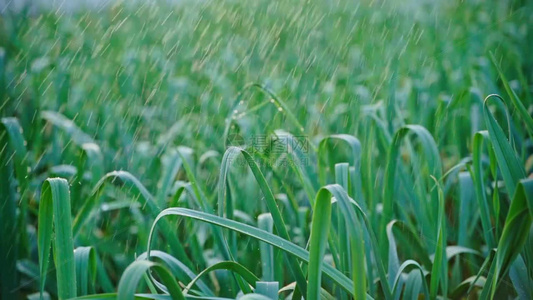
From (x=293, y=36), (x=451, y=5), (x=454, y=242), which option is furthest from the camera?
(x=451, y=5)

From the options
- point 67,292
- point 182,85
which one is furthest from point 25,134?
point 67,292

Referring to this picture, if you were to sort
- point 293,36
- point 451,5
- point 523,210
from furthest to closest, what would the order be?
point 451,5 < point 293,36 < point 523,210

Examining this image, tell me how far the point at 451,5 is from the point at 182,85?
1.45 meters

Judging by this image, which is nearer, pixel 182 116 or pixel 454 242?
pixel 454 242

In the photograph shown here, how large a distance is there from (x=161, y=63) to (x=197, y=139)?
0.61m

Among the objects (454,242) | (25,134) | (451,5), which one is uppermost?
(451,5)

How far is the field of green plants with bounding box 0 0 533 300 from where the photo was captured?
0.62 m

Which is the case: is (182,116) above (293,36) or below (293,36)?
below

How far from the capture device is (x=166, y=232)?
2.48ft

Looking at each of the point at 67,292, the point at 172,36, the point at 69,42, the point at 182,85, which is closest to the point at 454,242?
the point at 67,292

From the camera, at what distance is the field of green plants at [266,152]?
62 cm

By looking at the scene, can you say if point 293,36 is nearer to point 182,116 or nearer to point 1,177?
point 182,116

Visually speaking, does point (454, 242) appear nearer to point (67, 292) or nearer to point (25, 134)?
point (67, 292)

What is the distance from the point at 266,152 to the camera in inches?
38.0
